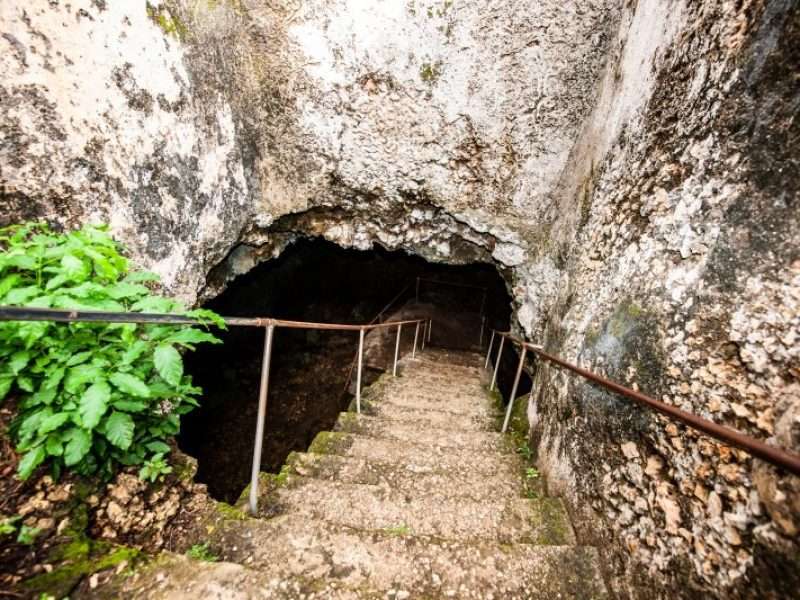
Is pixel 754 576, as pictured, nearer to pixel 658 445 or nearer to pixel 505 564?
pixel 658 445

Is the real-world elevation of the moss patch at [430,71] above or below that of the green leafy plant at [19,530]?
above

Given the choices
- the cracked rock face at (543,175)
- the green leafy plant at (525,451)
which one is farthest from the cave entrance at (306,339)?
the green leafy plant at (525,451)

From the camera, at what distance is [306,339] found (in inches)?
339

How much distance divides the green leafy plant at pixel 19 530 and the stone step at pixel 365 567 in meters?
0.46

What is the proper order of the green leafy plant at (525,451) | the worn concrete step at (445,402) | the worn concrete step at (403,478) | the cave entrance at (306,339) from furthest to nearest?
1. the cave entrance at (306,339)
2. the worn concrete step at (445,402)
3. the green leafy plant at (525,451)
4. the worn concrete step at (403,478)

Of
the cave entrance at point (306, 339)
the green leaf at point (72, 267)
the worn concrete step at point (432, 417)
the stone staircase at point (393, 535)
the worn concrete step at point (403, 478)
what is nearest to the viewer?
the stone staircase at point (393, 535)

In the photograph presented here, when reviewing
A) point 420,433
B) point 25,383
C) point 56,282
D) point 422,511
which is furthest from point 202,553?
point 420,433

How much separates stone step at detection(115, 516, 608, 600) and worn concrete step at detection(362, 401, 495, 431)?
1759mm

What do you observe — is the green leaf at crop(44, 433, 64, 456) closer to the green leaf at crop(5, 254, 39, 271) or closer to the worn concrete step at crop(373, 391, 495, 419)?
the green leaf at crop(5, 254, 39, 271)

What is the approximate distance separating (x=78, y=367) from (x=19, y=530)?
692 millimetres

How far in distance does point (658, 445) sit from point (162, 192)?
429 centimetres

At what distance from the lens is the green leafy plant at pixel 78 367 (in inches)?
57.4

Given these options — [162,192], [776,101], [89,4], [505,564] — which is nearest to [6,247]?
[162,192]

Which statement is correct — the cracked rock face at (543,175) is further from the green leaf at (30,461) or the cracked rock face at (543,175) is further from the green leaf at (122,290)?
the green leaf at (30,461)
